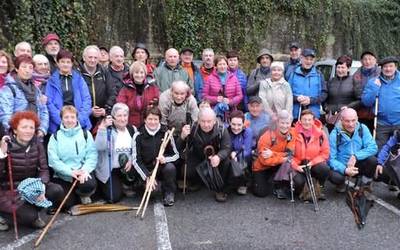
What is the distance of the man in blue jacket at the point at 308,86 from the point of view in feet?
24.8

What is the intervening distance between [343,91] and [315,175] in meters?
1.89

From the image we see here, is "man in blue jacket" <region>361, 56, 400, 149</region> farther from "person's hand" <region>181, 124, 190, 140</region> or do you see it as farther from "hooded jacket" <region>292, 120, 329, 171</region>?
"person's hand" <region>181, 124, 190, 140</region>

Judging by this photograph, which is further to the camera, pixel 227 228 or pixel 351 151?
pixel 351 151

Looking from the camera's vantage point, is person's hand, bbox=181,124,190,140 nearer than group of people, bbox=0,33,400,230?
No

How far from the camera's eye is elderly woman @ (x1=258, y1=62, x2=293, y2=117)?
727cm

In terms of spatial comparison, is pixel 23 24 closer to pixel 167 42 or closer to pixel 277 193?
pixel 167 42

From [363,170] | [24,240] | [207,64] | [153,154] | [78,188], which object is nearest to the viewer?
[24,240]

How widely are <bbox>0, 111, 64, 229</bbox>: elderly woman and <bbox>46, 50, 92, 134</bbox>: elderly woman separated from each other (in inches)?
33.8

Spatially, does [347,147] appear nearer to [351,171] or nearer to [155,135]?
[351,171]

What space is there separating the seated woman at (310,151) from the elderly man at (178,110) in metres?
1.51

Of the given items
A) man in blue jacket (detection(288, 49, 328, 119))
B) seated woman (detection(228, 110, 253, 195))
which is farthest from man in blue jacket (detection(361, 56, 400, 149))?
seated woman (detection(228, 110, 253, 195))

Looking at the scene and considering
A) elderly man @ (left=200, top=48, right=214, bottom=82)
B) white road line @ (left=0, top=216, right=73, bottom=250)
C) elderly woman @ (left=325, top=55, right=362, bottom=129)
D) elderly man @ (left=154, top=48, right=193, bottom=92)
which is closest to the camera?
white road line @ (left=0, top=216, right=73, bottom=250)

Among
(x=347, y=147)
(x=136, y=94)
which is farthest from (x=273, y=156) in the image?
(x=136, y=94)

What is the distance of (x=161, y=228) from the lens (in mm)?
5312
